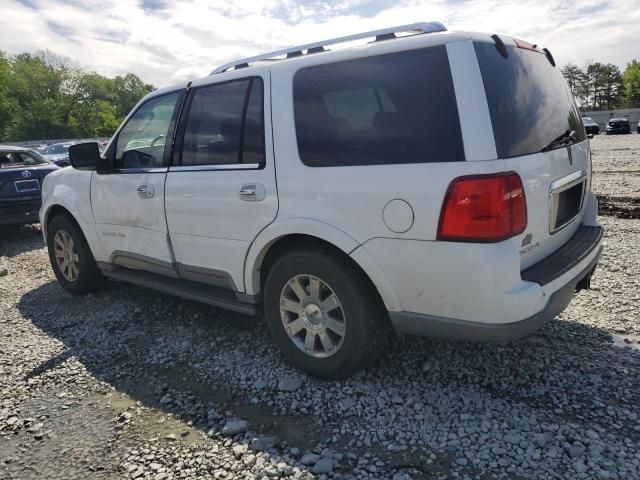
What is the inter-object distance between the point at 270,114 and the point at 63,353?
8.27ft

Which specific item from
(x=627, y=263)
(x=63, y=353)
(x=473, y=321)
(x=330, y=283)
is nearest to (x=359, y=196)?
(x=330, y=283)

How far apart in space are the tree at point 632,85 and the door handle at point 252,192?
254 feet

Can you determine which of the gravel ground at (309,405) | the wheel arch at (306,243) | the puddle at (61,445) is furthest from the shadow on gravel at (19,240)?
the wheel arch at (306,243)

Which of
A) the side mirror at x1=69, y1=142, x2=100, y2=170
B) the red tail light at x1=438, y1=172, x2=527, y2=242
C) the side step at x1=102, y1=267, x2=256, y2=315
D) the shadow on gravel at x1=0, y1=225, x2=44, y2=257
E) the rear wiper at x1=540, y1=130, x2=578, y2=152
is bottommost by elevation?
the shadow on gravel at x1=0, y1=225, x2=44, y2=257

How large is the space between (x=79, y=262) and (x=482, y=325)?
406 centimetres

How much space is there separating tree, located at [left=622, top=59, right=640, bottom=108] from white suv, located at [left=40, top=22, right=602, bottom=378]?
253 ft

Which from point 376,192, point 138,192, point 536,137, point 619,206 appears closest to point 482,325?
point 376,192

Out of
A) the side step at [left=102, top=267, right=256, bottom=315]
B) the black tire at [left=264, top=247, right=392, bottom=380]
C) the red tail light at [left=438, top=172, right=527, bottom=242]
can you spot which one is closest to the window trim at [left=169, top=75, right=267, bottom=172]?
the black tire at [left=264, top=247, right=392, bottom=380]

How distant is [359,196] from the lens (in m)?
2.69

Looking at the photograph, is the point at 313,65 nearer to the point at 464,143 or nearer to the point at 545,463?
the point at 464,143

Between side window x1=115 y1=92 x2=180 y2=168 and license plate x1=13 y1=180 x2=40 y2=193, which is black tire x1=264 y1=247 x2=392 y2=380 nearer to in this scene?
side window x1=115 y1=92 x2=180 y2=168

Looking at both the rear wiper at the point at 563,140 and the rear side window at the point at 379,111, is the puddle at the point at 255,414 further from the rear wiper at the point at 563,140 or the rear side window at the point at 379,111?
the rear wiper at the point at 563,140

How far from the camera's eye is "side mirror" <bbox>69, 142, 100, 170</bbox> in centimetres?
430

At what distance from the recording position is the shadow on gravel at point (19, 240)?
7.68 meters
